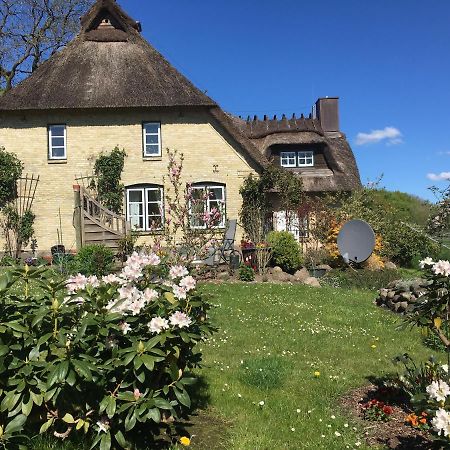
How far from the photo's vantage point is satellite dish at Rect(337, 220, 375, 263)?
14461 mm

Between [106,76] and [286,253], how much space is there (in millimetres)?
10021

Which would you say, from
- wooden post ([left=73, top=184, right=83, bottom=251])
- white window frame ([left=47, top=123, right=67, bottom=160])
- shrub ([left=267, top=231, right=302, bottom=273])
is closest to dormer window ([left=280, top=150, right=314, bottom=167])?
shrub ([left=267, top=231, right=302, bottom=273])

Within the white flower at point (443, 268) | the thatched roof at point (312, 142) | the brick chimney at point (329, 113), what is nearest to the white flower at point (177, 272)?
the white flower at point (443, 268)

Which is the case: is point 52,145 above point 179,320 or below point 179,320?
above

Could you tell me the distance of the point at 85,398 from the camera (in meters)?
3.00

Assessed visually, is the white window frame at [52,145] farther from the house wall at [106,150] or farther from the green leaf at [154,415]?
the green leaf at [154,415]

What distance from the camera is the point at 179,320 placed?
9.80ft

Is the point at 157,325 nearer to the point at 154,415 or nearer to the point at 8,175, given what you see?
the point at 154,415

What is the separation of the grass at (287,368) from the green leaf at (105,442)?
0.35 m

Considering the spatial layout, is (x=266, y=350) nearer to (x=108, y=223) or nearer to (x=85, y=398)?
(x=85, y=398)

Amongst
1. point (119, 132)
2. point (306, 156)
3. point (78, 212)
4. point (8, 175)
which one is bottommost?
point (78, 212)

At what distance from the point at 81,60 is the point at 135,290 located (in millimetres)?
17831

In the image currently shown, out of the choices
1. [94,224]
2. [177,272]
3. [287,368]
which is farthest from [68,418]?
[94,224]

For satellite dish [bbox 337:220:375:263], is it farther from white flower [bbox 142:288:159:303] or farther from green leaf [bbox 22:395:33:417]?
green leaf [bbox 22:395:33:417]
